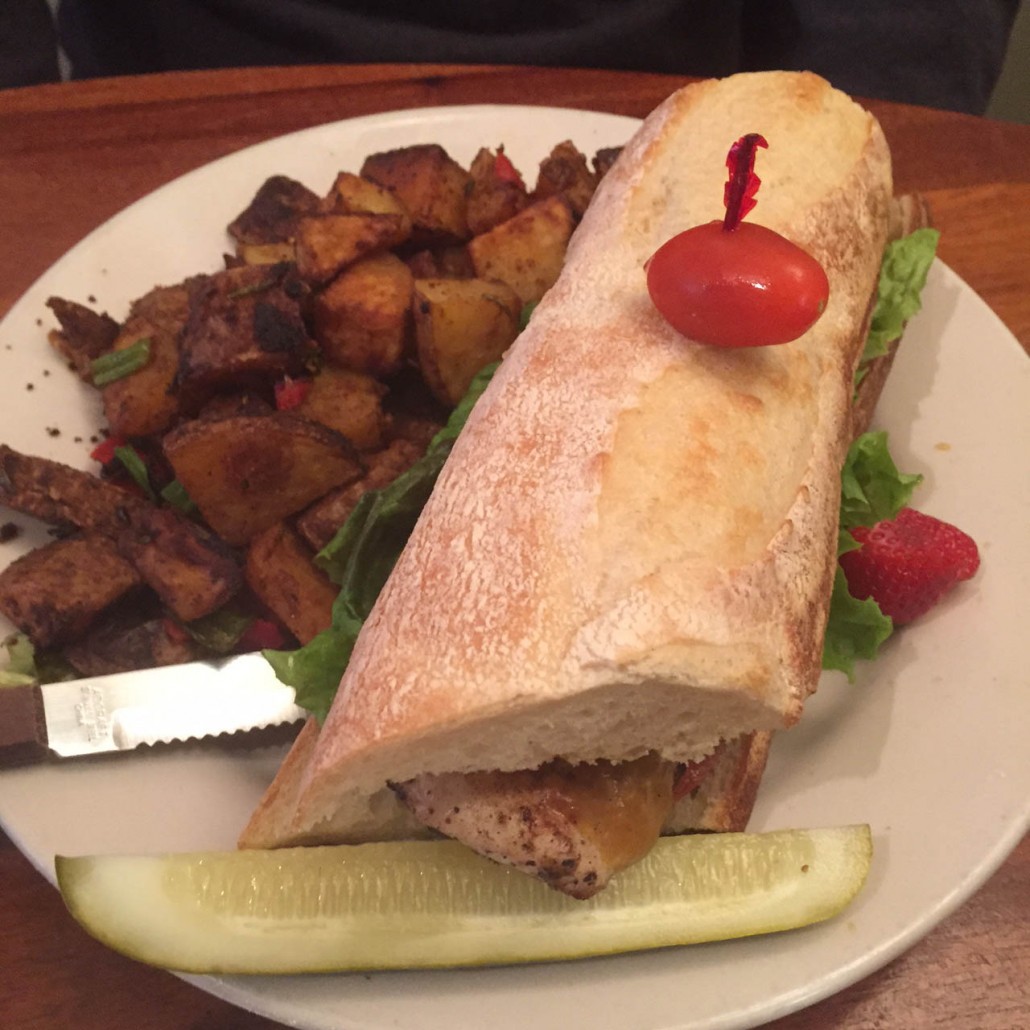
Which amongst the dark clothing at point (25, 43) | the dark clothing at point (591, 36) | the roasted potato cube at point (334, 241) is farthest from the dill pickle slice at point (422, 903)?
the dark clothing at point (25, 43)

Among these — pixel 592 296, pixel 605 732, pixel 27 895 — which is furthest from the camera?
pixel 592 296

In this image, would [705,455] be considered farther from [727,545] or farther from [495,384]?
[495,384]

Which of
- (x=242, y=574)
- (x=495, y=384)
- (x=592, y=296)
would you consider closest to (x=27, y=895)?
(x=242, y=574)

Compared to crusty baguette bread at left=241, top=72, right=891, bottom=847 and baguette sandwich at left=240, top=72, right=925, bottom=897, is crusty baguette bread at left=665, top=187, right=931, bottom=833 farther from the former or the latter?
crusty baguette bread at left=241, top=72, right=891, bottom=847

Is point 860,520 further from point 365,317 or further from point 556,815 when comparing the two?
point 365,317

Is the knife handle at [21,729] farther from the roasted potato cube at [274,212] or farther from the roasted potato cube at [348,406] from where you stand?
the roasted potato cube at [274,212]

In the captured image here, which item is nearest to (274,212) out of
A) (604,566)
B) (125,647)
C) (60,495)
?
(60,495)

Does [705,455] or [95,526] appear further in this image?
[95,526]

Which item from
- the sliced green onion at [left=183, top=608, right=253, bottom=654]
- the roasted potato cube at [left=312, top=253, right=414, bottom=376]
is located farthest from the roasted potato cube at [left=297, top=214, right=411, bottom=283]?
the sliced green onion at [left=183, top=608, right=253, bottom=654]
